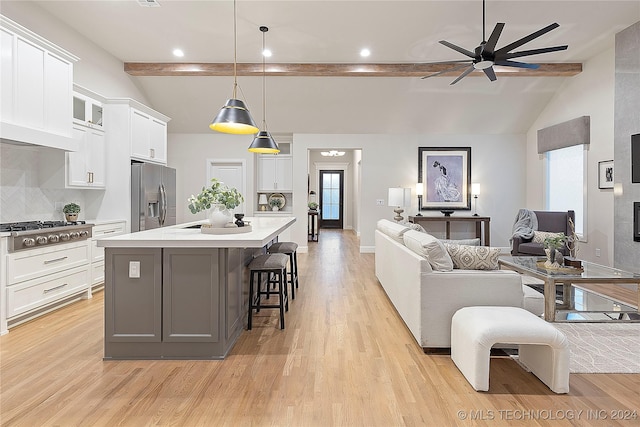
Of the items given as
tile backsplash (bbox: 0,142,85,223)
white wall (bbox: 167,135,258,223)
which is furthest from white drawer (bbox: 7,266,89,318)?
white wall (bbox: 167,135,258,223)

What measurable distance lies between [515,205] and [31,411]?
8351 millimetres

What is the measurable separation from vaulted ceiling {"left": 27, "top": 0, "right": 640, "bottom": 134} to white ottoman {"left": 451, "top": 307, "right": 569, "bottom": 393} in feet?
11.7

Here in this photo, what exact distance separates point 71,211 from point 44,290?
3.87 feet

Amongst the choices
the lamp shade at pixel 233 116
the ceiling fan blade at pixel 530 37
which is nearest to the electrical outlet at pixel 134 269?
the lamp shade at pixel 233 116

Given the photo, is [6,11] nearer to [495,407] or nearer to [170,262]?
[170,262]

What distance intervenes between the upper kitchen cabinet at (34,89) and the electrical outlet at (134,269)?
5.71 feet

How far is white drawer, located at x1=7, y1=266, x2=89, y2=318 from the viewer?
3129mm

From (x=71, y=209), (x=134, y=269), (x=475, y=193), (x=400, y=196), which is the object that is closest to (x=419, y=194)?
(x=400, y=196)

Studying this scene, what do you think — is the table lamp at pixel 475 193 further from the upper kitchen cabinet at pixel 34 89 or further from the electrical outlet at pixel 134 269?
the upper kitchen cabinet at pixel 34 89

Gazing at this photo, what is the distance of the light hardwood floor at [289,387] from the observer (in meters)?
1.87

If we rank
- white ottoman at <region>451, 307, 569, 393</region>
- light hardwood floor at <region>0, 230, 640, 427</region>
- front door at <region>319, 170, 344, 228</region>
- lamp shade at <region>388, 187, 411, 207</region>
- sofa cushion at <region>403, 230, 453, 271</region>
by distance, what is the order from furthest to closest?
front door at <region>319, 170, 344, 228</region>, lamp shade at <region>388, 187, 411, 207</region>, sofa cushion at <region>403, 230, 453, 271</region>, white ottoman at <region>451, 307, 569, 393</region>, light hardwood floor at <region>0, 230, 640, 427</region>

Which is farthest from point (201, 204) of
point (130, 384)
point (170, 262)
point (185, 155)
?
point (185, 155)

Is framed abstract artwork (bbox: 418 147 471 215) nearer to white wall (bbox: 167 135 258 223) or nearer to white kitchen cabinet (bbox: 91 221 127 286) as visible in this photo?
white wall (bbox: 167 135 258 223)

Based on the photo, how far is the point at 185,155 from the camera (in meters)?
7.96
